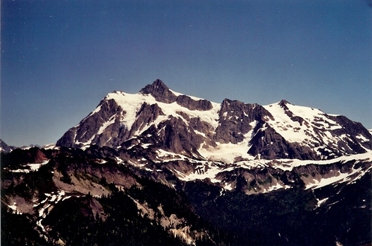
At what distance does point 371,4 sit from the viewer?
71.8m

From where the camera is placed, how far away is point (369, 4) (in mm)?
72250

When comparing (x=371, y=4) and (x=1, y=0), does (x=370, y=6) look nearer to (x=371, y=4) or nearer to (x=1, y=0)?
(x=371, y=4)

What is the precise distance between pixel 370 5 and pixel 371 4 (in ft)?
1.24

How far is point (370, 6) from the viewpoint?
72.4m

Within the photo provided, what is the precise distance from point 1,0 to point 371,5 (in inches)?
1666

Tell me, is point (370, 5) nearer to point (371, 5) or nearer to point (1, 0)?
point (371, 5)

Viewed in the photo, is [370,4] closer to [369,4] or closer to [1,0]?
[369,4]

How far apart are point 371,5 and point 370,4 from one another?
0.16 m

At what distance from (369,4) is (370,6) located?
0.94 ft

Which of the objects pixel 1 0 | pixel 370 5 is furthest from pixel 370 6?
pixel 1 0

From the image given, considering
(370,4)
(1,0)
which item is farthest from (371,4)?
(1,0)

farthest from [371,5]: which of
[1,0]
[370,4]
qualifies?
[1,0]

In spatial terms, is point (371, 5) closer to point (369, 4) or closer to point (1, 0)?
point (369, 4)

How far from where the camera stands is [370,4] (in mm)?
71938
